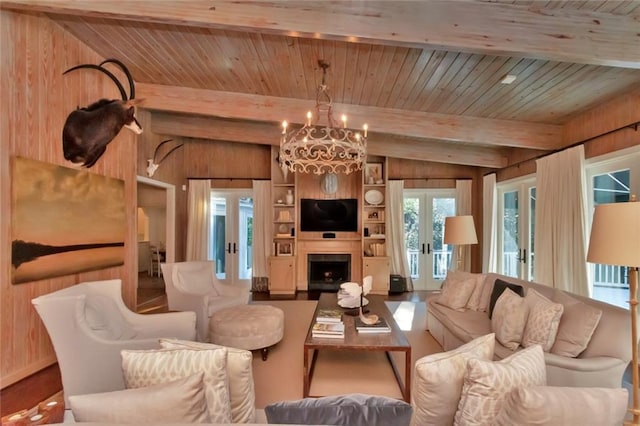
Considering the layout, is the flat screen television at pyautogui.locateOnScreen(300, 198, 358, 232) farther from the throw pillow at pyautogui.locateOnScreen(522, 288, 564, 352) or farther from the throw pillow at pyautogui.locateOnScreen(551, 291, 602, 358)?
the throw pillow at pyautogui.locateOnScreen(551, 291, 602, 358)

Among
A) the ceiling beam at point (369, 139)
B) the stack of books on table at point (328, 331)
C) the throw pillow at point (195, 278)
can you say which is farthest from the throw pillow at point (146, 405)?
the ceiling beam at point (369, 139)

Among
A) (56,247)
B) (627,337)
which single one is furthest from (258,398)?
(627,337)

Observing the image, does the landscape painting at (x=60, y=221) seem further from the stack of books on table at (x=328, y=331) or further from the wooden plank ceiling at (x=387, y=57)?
the stack of books on table at (x=328, y=331)

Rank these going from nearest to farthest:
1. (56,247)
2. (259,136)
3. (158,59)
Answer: (56,247) < (158,59) < (259,136)

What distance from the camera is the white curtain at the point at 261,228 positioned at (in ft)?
22.1

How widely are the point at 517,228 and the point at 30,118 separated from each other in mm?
6647

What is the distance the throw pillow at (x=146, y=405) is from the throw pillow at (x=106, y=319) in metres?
1.46

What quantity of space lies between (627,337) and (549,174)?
2.77 m

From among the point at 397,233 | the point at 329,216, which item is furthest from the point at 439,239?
the point at 329,216

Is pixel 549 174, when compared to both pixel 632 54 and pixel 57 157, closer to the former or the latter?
pixel 632 54

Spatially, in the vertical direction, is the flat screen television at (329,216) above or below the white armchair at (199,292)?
above

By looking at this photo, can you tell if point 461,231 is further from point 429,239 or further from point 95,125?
point 95,125

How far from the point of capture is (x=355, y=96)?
389 centimetres

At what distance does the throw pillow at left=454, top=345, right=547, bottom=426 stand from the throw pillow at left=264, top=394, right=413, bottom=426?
17.2 inches
